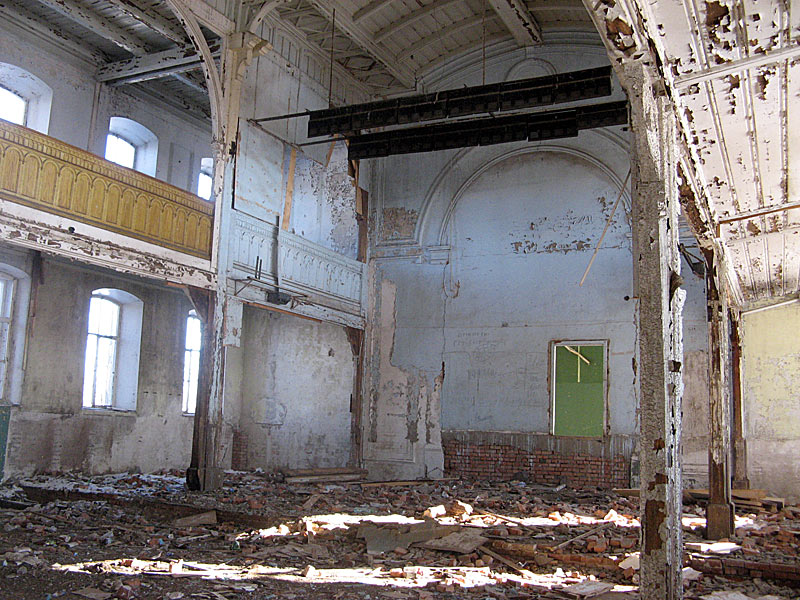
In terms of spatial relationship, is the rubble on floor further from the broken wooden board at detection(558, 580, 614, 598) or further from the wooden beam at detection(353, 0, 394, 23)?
the wooden beam at detection(353, 0, 394, 23)

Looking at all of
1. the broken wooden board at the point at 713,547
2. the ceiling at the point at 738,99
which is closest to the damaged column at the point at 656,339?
the ceiling at the point at 738,99

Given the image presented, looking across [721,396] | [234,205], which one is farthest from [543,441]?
[234,205]

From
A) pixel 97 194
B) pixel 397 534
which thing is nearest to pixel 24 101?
pixel 97 194

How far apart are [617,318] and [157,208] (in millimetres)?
8764

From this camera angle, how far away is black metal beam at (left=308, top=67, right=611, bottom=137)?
1045 cm

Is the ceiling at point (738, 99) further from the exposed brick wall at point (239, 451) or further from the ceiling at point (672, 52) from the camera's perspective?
the exposed brick wall at point (239, 451)

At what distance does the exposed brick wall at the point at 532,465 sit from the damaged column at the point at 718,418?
4.97 meters

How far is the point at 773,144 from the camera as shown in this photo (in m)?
5.34

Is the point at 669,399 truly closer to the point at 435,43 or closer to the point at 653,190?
the point at 653,190

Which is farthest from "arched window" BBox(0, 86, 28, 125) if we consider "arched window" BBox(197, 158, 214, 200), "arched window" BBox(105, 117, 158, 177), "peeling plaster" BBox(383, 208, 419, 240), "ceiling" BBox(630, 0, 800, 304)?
"ceiling" BBox(630, 0, 800, 304)

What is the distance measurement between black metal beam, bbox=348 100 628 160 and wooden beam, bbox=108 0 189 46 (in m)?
3.48

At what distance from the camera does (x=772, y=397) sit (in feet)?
42.2

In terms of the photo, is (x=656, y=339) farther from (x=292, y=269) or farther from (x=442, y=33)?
(x=442, y=33)

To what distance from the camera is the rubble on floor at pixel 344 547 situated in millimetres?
5996
